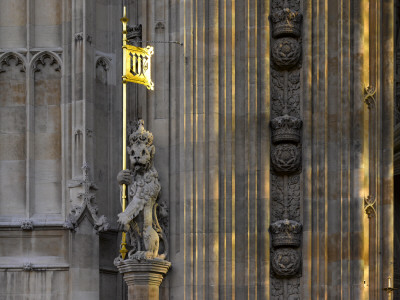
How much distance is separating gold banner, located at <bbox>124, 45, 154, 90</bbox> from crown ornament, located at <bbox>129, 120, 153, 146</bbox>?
1.90 ft

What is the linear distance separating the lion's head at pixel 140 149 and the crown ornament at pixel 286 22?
2.29 m

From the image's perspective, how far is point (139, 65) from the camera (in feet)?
64.5

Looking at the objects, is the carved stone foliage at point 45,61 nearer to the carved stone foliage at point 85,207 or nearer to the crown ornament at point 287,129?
→ the carved stone foliage at point 85,207

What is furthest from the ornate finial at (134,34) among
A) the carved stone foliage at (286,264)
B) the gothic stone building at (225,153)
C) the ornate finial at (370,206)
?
the ornate finial at (370,206)

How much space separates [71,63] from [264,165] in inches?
130

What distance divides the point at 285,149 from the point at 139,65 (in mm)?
2313

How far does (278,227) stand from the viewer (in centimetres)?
1938

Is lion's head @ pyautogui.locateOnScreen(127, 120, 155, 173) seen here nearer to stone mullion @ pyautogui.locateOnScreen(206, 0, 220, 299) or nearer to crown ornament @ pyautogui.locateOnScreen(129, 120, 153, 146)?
crown ornament @ pyautogui.locateOnScreen(129, 120, 153, 146)

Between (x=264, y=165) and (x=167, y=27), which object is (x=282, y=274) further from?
(x=167, y=27)

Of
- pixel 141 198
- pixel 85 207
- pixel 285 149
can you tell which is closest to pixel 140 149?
pixel 141 198

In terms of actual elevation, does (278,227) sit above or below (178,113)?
below

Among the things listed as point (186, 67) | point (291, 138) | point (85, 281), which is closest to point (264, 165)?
point (291, 138)

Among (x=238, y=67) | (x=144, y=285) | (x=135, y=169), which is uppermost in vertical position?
(x=238, y=67)

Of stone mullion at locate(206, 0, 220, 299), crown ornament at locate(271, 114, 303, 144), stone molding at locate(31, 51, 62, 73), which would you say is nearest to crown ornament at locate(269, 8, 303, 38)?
stone mullion at locate(206, 0, 220, 299)
